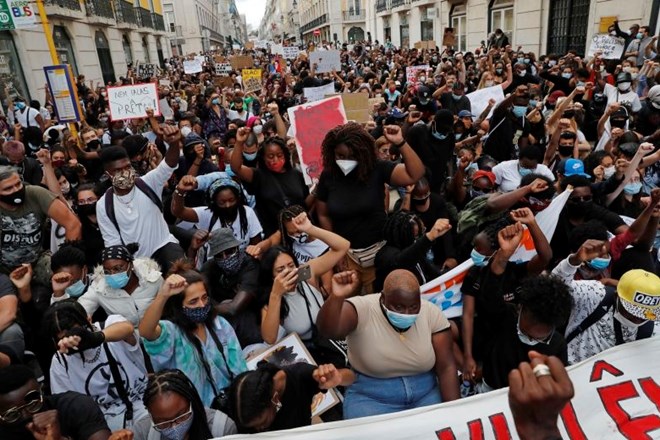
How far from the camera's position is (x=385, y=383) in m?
2.64

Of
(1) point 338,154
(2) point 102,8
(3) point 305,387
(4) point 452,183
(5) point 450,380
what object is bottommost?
(5) point 450,380

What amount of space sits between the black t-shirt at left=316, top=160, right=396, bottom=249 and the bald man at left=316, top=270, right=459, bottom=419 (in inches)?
38.3

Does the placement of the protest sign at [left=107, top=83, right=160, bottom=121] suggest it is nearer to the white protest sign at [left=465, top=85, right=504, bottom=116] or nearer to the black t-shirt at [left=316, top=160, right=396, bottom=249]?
the black t-shirt at [left=316, top=160, right=396, bottom=249]

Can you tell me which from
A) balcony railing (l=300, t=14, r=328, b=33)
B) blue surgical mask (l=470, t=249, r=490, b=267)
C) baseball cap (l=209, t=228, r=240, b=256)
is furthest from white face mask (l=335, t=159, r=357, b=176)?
balcony railing (l=300, t=14, r=328, b=33)

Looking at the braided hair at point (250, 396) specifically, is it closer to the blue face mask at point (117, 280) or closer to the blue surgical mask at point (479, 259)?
the blue face mask at point (117, 280)

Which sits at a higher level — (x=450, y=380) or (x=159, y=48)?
(x=159, y=48)

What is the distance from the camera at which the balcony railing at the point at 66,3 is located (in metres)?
15.5

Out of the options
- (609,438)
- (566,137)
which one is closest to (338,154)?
(609,438)

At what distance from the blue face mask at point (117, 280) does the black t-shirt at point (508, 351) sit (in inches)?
90.2

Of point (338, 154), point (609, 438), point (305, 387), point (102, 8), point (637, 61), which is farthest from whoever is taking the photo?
point (102, 8)

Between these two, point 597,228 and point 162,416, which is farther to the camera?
point 597,228

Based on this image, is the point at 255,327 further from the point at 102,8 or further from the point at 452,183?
the point at 102,8

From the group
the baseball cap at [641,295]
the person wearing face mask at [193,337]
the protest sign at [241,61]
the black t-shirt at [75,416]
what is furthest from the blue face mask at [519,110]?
the protest sign at [241,61]

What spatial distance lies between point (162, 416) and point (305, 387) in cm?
70
